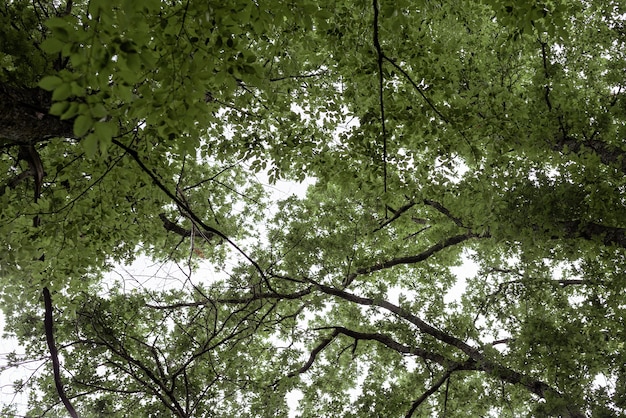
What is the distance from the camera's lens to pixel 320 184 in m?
5.61

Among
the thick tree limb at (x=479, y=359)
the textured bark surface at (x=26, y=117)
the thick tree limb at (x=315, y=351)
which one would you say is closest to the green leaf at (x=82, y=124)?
the textured bark surface at (x=26, y=117)

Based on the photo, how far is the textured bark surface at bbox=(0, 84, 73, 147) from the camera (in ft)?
8.59

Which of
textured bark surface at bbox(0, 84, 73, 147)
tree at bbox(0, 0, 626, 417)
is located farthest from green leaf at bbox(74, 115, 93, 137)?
textured bark surface at bbox(0, 84, 73, 147)

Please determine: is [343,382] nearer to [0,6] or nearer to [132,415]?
[132,415]

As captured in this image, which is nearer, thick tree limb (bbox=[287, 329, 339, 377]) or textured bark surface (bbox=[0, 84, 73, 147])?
textured bark surface (bbox=[0, 84, 73, 147])

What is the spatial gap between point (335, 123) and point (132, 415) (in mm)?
6095

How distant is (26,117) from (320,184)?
11.5 feet

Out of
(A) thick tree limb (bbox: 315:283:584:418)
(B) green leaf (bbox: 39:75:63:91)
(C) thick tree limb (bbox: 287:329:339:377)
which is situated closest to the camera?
(B) green leaf (bbox: 39:75:63:91)

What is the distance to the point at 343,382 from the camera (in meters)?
9.45

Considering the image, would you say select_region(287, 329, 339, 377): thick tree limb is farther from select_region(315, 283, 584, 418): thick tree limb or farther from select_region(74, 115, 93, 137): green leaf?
select_region(74, 115, 93, 137): green leaf

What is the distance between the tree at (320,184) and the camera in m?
2.48

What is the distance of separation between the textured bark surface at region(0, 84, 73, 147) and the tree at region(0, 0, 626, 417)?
0.04 feet

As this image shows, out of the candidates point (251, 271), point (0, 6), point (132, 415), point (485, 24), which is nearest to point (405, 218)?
point (251, 271)

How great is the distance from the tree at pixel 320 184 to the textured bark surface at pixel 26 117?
0.01 meters
